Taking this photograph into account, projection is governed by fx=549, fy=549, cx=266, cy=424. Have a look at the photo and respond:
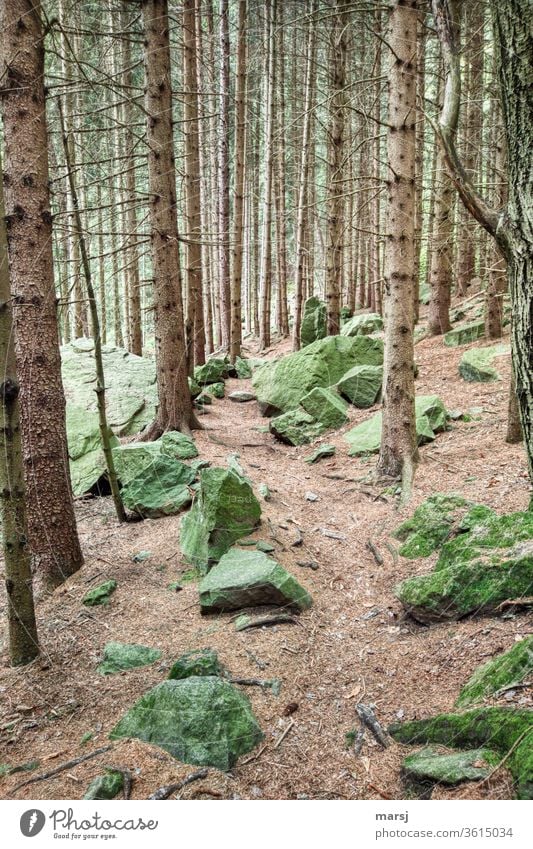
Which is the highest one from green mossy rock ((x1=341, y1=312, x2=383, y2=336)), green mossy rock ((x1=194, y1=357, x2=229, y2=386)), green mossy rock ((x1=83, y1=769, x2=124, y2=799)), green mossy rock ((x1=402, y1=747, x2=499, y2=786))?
green mossy rock ((x1=341, y1=312, x2=383, y2=336))

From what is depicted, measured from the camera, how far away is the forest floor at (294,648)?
107 inches

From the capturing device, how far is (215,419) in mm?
10055

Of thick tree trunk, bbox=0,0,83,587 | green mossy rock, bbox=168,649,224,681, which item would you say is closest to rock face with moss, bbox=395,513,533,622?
green mossy rock, bbox=168,649,224,681

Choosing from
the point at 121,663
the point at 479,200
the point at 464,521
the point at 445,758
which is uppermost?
the point at 479,200

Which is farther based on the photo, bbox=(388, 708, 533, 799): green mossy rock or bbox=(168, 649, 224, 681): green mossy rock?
bbox=(168, 649, 224, 681): green mossy rock

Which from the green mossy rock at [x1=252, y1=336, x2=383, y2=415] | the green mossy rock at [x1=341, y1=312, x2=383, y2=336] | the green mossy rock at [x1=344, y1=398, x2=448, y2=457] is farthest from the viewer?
the green mossy rock at [x1=341, y1=312, x2=383, y2=336]

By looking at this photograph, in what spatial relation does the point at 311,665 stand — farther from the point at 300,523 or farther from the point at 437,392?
the point at 437,392

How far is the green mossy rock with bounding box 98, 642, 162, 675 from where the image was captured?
12.3 feet

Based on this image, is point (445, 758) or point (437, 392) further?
point (437, 392)

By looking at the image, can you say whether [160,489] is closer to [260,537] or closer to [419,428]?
[260,537]

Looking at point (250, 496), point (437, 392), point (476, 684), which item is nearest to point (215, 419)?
point (437, 392)

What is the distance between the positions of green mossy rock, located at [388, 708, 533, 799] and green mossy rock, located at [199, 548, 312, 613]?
151 cm

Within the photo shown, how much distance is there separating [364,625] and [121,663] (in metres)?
1.78

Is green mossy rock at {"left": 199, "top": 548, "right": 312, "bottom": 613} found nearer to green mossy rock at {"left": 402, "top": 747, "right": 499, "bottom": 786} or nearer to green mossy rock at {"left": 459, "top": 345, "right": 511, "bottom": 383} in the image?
green mossy rock at {"left": 402, "top": 747, "right": 499, "bottom": 786}
